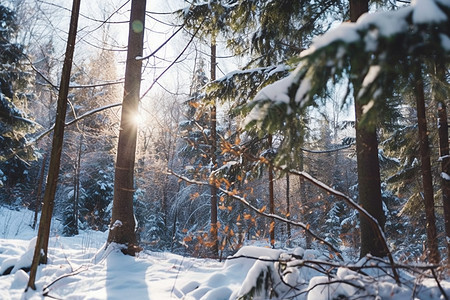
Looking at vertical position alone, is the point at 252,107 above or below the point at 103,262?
above

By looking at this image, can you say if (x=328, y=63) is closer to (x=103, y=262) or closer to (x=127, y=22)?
(x=103, y=262)

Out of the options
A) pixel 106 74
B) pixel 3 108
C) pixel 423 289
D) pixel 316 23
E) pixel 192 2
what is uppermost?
pixel 106 74

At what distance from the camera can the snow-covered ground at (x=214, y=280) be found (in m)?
1.83

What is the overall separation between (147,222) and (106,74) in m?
10.8

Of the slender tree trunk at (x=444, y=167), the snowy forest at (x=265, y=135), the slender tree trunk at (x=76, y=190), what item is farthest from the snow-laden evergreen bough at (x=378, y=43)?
the slender tree trunk at (x=76, y=190)

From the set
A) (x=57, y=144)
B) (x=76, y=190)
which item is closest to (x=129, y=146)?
(x=57, y=144)

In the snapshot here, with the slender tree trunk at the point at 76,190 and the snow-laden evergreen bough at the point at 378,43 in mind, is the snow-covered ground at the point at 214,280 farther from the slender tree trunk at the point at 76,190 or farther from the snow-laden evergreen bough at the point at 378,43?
the slender tree trunk at the point at 76,190

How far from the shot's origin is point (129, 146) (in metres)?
5.81

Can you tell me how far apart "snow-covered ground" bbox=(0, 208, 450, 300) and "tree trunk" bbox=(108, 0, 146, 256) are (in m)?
0.39

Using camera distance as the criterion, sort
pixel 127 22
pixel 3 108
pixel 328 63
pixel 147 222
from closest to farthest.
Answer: pixel 328 63, pixel 127 22, pixel 3 108, pixel 147 222

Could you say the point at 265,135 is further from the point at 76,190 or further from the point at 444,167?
the point at 76,190

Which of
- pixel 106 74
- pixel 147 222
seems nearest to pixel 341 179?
pixel 147 222

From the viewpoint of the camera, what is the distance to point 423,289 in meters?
1.77

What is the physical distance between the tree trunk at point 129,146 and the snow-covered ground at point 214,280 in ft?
1.29
